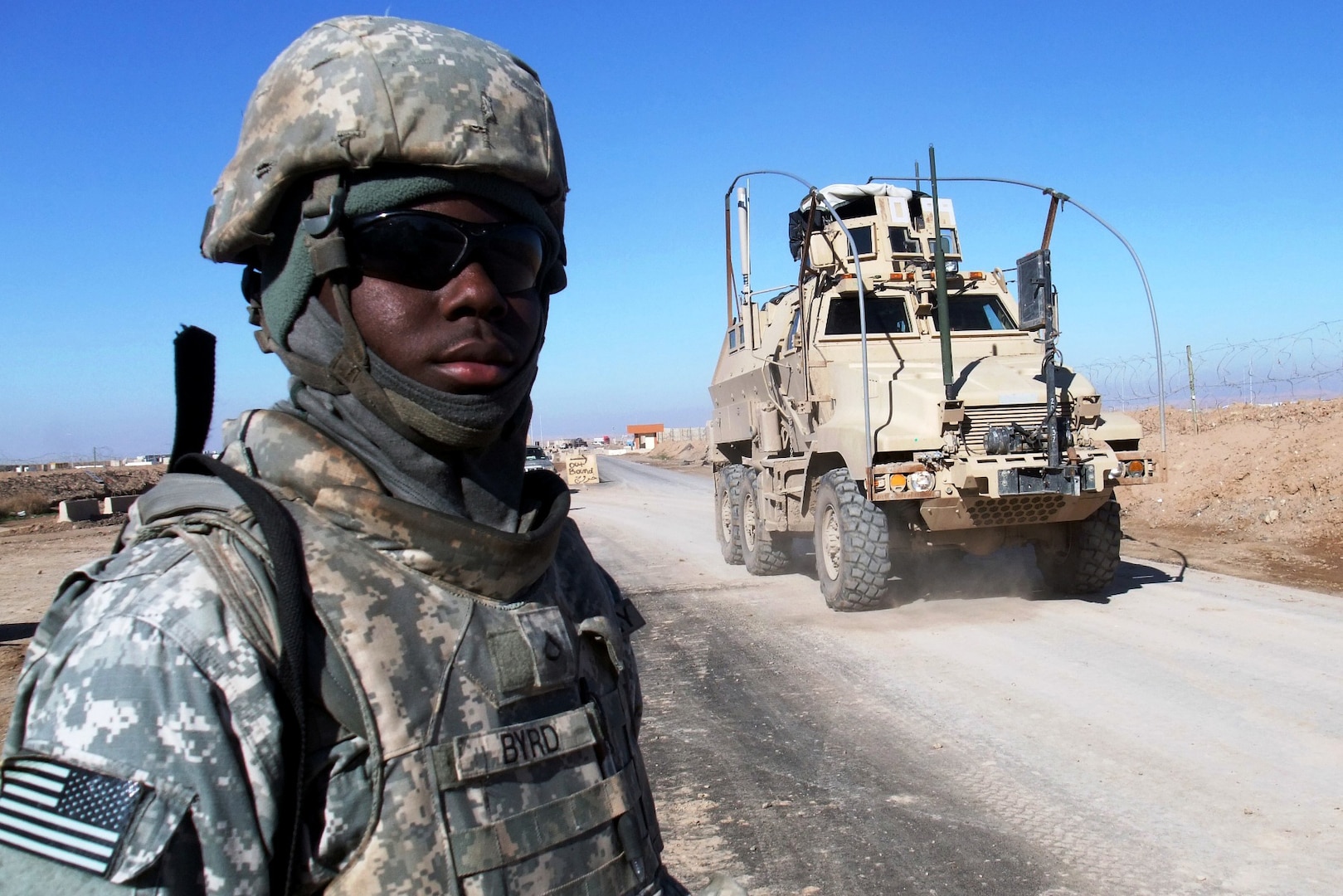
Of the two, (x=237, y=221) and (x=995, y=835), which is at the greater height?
(x=237, y=221)

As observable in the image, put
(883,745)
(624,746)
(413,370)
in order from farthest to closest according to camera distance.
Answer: (883,745) → (624,746) → (413,370)

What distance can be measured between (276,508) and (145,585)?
16 cm

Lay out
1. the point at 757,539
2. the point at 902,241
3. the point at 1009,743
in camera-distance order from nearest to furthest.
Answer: the point at 1009,743, the point at 757,539, the point at 902,241

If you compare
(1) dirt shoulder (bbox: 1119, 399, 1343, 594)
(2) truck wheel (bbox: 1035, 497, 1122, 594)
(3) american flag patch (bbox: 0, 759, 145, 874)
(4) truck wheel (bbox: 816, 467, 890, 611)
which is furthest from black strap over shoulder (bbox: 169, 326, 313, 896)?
(1) dirt shoulder (bbox: 1119, 399, 1343, 594)

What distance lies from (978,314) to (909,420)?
230cm

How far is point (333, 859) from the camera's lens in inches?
41.4

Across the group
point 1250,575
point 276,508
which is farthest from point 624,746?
point 1250,575

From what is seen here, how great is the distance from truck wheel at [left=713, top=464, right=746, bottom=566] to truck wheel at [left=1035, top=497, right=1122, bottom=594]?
3.57 metres

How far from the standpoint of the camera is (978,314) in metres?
9.05

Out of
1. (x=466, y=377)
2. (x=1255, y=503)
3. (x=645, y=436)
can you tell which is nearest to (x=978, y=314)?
(x=1255, y=503)

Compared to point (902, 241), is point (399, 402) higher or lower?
lower

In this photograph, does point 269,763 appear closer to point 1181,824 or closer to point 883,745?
point 1181,824

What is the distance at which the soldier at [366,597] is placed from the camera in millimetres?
935

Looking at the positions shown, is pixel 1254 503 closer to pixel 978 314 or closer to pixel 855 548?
pixel 978 314
